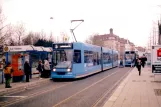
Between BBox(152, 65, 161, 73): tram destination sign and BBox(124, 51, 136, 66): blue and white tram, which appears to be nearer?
BBox(152, 65, 161, 73): tram destination sign

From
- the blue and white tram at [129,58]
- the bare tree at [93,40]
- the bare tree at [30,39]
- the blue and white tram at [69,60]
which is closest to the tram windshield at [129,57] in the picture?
the blue and white tram at [129,58]

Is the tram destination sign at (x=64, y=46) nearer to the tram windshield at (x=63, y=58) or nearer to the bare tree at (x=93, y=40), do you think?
the tram windshield at (x=63, y=58)

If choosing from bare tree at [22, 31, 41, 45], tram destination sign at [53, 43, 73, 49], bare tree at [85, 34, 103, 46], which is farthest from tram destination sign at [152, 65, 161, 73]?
bare tree at [85, 34, 103, 46]

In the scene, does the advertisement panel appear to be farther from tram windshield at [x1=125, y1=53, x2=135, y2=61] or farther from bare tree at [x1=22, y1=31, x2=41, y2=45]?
bare tree at [x1=22, y1=31, x2=41, y2=45]

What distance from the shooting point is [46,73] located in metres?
27.9

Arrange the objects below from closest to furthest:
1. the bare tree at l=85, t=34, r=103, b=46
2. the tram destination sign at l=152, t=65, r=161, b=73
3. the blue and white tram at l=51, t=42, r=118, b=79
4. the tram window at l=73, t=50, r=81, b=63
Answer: the tram destination sign at l=152, t=65, r=161, b=73 < the blue and white tram at l=51, t=42, r=118, b=79 < the tram window at l=73, t=50, r=81, b=63 < the bare tree at l=85, t=34, r=103, b=46

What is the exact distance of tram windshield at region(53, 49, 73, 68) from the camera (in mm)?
25094

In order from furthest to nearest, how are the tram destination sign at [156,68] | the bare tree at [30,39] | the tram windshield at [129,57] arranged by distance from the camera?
the bare tree at [30,39]
the tram windshield at [129,57]
the tram destination sign at [156,68]

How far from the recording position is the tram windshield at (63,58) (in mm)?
25094

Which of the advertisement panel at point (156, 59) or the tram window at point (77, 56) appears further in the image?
the tram window at point (77, 56)

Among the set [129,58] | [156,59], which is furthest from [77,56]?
[129,58]

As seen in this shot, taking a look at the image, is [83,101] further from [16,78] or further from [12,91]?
[16,78]

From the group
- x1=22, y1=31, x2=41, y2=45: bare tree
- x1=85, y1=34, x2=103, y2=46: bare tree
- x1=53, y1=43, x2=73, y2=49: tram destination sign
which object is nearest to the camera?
x1=53, y1=43, x2=73, y2=49: tram destination sign

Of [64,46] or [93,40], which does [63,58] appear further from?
[93,40]
